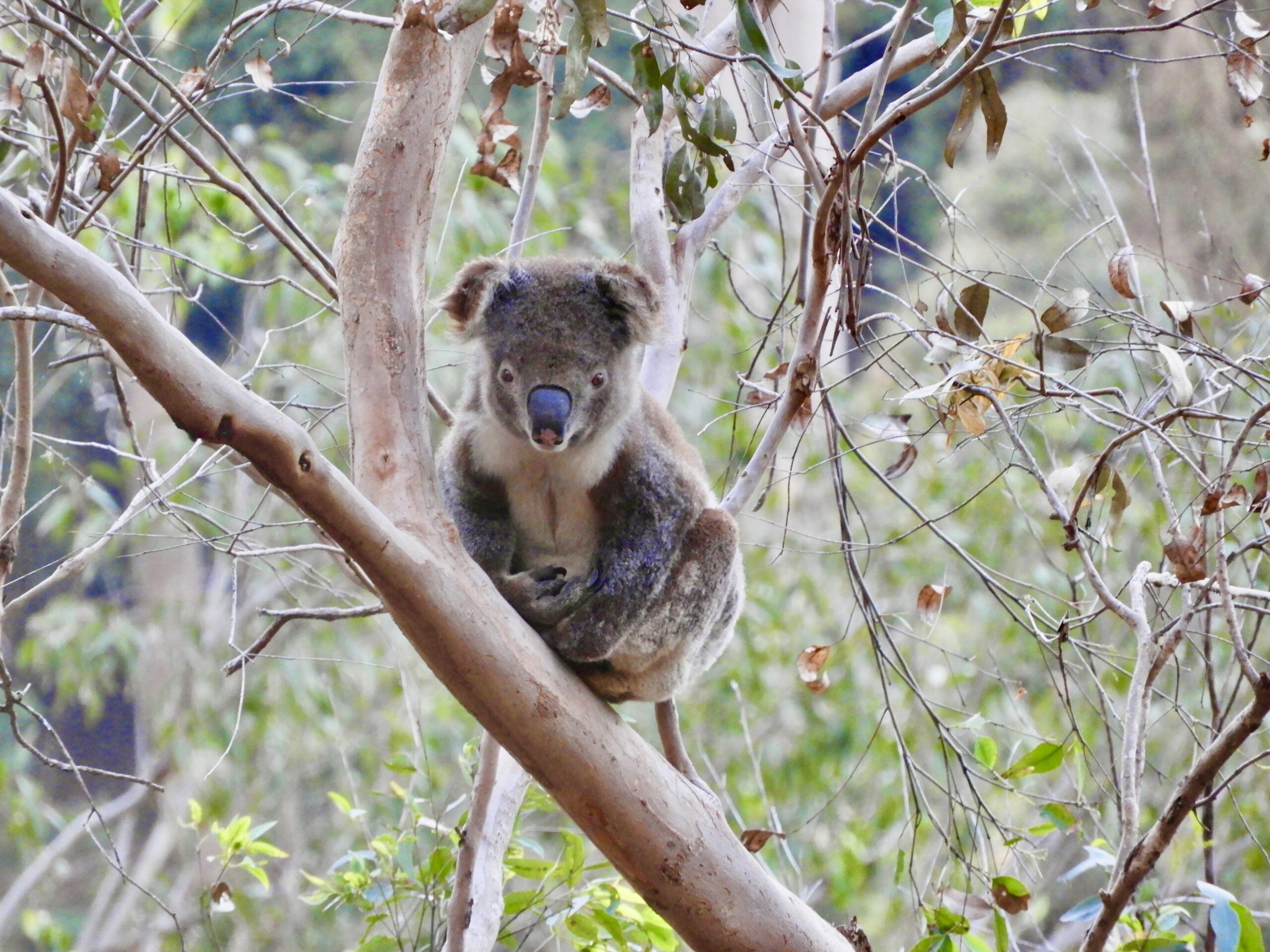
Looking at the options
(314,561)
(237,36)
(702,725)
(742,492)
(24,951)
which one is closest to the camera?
(742,492)

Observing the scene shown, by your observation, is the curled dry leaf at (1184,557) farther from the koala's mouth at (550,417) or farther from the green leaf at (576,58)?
the green leaf at (576,58)

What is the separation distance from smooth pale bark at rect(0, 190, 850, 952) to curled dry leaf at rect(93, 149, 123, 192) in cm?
100

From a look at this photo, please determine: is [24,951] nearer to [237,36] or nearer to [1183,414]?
[237,36]

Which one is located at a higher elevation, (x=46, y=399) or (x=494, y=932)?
(x=46, y=399)

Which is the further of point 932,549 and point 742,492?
point 932,549

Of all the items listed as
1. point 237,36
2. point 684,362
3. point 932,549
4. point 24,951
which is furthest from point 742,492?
point 24,951

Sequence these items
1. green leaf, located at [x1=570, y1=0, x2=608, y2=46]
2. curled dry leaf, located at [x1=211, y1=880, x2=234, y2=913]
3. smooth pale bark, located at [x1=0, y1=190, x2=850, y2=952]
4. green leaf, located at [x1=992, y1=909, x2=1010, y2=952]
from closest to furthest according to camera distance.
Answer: smooth pale bark, located at [x1=0, y1=190, x2=850, y2=952] < green leaf, located at [x1=570, y1=0, x2=608, y2=46] < green leaf, located at [x1=992, y1=909, x2=1010, y2=952] < curled dry leaf, located at [x1=211, y1=880, x2=234, y2=913]

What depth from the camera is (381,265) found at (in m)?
2.02

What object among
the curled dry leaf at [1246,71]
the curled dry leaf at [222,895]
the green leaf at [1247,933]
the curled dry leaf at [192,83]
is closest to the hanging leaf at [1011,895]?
the green leaf at [1247,933]

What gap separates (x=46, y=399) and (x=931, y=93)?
237 inches

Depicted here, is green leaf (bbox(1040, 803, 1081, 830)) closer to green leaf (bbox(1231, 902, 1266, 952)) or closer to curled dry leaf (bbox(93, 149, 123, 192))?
green leaf (bbox(1231, 902, 1266, 952))

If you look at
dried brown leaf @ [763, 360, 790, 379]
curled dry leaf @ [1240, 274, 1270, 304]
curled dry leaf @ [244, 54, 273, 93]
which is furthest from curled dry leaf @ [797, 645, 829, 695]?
curled dry leaf @ [244, 54, 273, 93]

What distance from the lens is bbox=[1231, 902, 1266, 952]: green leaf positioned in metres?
2.02

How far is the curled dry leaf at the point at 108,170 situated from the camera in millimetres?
2389
